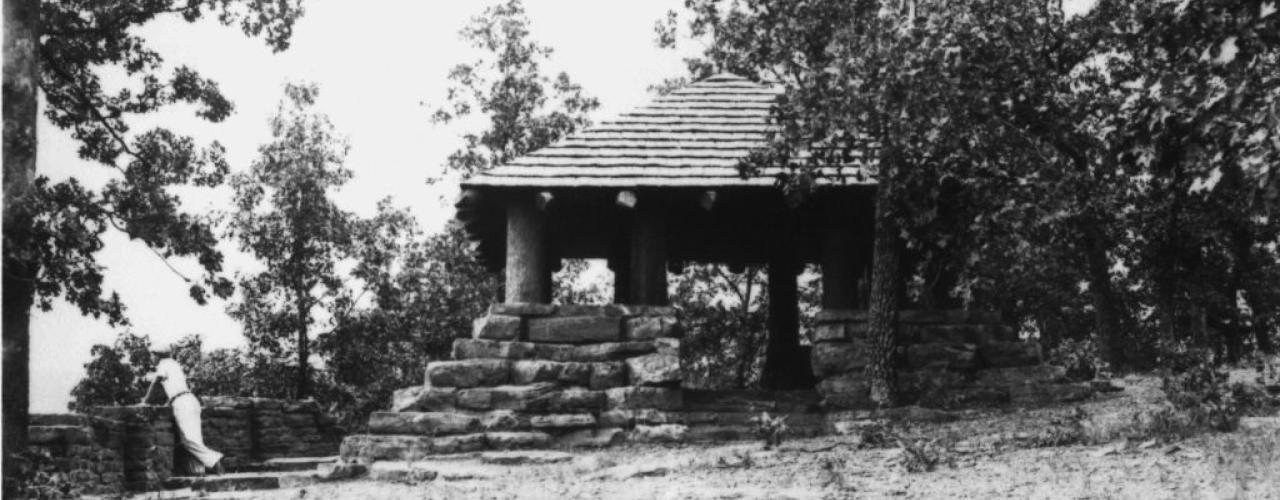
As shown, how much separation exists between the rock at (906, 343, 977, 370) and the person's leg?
708 centimetres

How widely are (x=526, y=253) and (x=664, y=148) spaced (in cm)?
184

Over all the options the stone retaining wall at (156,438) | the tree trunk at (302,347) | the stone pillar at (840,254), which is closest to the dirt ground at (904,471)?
the stone pillar at (840,254)

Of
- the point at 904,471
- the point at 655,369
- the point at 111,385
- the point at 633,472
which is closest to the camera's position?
the point at 904,471

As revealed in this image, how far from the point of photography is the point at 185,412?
39.4ft

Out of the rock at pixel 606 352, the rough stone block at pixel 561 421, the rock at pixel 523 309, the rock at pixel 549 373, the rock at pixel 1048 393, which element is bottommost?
the rough stone block at pixel 561 421

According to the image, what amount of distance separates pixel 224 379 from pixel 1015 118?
1719 cm

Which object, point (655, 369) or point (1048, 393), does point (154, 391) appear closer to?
point (655, 369)

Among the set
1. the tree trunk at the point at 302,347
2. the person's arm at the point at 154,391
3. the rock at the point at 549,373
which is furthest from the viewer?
the tree trunk at the point at 302,347

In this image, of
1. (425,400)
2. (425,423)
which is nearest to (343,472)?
(425,423)

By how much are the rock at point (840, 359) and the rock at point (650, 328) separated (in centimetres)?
141

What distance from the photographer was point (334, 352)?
22.8m

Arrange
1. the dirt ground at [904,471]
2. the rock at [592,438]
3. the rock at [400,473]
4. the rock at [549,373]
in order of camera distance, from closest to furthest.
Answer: the dirt ground at [904,471] → the rock at [400,473] → the rock at [592,438] → the rock at [549,373]

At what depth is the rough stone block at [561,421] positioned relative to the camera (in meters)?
10.3

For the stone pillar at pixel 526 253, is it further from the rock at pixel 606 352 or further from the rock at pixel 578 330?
the rock at pixel 606 352
